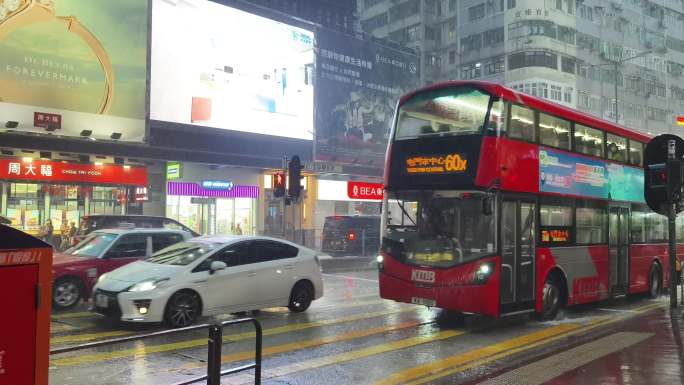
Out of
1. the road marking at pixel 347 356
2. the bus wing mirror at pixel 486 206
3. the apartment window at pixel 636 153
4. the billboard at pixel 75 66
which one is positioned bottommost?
the road marking at pixel 347 356

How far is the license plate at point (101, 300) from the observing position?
941 cm

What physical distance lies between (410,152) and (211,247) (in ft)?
12.8

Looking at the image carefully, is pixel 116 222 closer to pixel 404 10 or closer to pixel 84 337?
pixel 84 337

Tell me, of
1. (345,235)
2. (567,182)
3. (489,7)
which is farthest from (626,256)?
(489,7)

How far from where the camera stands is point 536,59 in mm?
54469

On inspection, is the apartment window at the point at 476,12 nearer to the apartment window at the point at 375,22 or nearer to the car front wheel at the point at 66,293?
the apartment window at the point at 375,22

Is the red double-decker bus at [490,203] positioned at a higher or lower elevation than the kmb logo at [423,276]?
higher

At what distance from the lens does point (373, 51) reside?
4141 cm

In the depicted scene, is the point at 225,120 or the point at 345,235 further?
the point at 225,120

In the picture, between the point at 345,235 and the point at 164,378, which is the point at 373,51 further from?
the point at 164,378

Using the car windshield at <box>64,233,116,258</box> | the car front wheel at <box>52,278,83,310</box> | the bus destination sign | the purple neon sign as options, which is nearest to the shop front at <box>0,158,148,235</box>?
the purple neon sign

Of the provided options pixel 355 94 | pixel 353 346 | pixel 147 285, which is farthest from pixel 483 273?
pixel 355 94

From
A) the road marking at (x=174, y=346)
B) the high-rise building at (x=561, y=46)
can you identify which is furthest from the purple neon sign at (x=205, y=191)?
the high-rise building at (x=561, y=46)

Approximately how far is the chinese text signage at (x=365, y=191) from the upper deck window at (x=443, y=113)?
21974 millimetres
